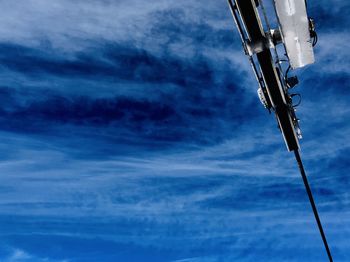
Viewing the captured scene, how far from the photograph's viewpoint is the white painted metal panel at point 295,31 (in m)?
4.73

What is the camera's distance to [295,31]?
5.31 metres

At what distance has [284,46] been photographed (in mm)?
5711

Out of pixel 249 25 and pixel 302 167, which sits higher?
pixel 249 25

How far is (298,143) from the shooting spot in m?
6.75

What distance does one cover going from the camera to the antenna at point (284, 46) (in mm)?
4750

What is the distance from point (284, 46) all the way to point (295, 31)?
0.43 m

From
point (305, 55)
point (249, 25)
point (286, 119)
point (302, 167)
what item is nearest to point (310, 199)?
point (302, 167)

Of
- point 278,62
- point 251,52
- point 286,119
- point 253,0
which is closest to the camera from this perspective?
point 253,0

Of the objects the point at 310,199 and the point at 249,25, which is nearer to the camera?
the point at 249,25

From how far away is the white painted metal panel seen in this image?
4730 mm

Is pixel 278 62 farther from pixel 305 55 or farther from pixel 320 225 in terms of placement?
pixel 320 225

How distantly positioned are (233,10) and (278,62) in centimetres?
151

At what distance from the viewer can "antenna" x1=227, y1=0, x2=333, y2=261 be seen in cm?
475

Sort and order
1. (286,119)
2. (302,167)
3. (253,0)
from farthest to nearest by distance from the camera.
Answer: (302,167)
(286,119)
(253,0)
